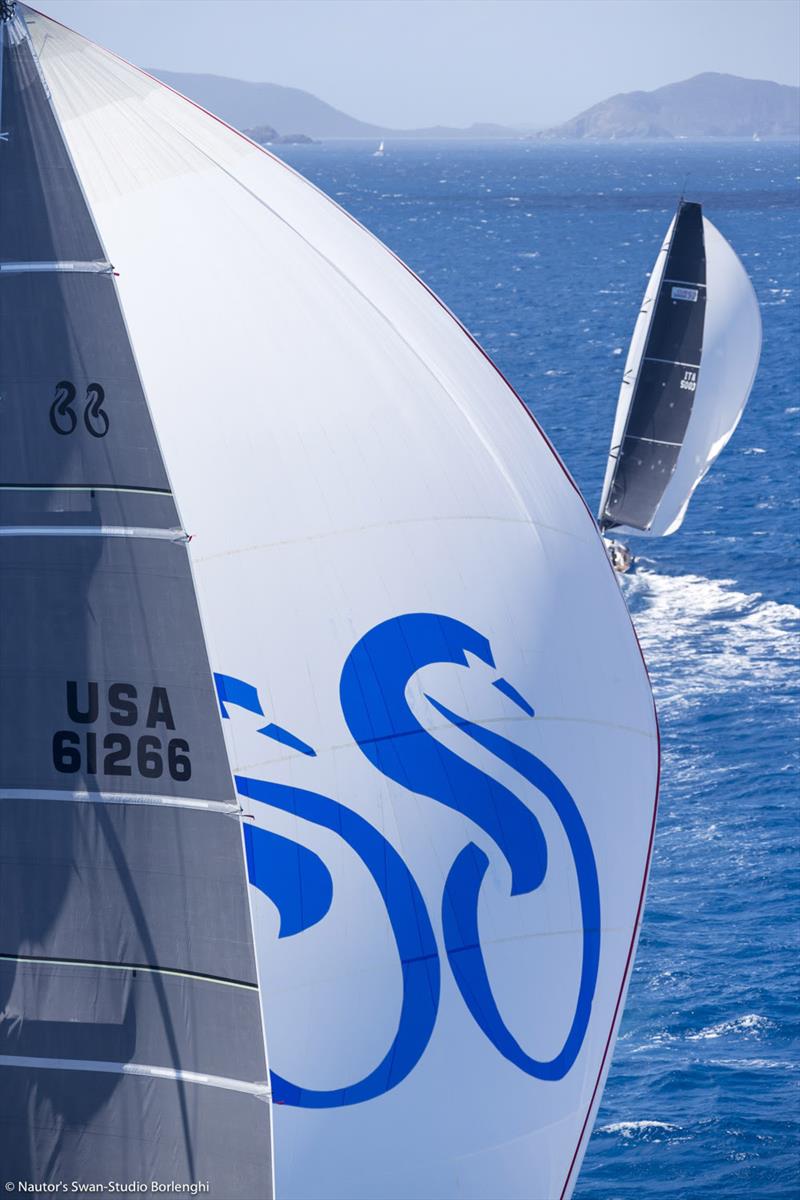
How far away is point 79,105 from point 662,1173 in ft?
50.2

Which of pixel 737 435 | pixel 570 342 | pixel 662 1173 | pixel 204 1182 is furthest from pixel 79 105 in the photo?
pixel 570 342

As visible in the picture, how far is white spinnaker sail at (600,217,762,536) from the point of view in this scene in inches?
1554

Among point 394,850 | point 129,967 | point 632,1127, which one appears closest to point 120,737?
point 129,967

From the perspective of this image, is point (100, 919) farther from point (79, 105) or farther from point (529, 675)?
point (79, 105)

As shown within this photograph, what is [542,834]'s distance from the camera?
1180cm

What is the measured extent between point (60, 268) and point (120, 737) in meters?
3.49

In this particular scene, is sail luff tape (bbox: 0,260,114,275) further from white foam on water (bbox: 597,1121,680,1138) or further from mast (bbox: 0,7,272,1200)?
white foam on water (bbox: 597,1121,680,1138)

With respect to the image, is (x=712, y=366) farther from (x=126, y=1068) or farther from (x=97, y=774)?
(x=126, y=1068)

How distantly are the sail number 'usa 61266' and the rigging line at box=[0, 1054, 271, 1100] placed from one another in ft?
7.58

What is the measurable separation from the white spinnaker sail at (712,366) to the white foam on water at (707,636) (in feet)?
7.04

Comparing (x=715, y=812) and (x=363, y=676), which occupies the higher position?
(x=363, y=676)

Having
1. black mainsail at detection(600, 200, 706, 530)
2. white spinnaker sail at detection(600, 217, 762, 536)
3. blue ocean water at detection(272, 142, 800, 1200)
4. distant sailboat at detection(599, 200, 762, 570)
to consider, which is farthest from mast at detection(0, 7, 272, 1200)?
black mainsail at detection(600, 200, 706, 530)

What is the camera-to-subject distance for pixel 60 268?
11.0m

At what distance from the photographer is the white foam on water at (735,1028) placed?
2275 cm
